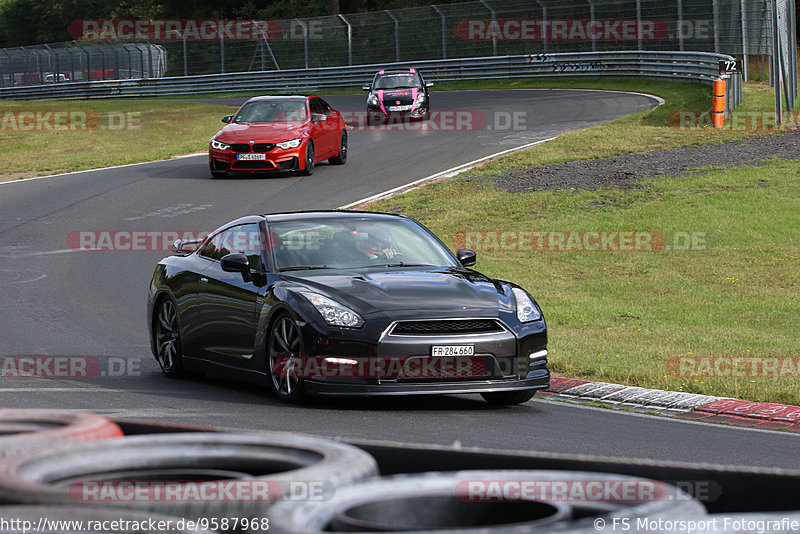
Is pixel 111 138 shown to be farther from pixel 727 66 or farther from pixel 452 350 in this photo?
pixel 452 350

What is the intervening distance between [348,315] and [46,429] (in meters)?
3.97

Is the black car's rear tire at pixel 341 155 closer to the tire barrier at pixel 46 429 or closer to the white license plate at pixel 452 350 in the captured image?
the white license plate at pixel 452 350

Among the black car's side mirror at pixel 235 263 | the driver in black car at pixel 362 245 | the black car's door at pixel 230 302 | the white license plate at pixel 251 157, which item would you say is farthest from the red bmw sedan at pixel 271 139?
the black car's side mirror at pixel 235 263

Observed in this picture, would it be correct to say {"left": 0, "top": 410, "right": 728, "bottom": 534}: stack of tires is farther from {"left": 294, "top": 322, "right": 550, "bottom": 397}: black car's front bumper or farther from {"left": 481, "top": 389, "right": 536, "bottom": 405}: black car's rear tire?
{"left": 481, "top": 389, "right": 536, "bottom": 405}: black car's rear tire

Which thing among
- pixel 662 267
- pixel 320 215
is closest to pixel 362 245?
pixel 320 215

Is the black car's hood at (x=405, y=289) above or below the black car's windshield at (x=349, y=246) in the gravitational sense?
below

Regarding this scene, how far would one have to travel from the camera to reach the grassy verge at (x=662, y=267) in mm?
10961

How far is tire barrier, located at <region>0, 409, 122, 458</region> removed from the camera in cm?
427

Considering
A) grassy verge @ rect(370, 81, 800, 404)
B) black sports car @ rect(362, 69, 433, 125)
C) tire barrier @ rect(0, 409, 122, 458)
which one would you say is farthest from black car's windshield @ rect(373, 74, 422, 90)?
tire barrier @ rect(0, 409, 122, 458)

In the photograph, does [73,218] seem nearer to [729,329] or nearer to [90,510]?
[729,329]

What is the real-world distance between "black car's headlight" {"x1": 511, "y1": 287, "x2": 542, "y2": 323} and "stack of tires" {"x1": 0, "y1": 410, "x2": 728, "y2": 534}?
15.9 feet

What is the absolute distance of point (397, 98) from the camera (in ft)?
122

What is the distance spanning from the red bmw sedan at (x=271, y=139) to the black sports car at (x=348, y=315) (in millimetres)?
15153

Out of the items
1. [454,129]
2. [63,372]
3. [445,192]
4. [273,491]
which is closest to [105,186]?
[445,192]
